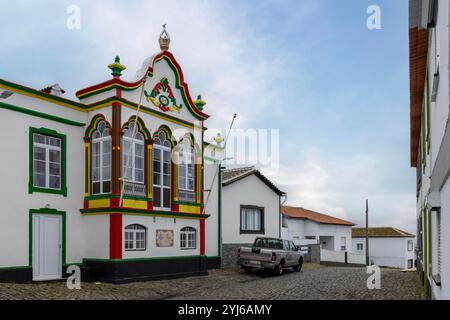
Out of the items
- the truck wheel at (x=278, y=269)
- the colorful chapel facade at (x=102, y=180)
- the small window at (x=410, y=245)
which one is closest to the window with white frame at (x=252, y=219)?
the truck wheel at (x=278, y=269)

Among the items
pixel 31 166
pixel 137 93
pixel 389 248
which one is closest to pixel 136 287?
pixel 31 166

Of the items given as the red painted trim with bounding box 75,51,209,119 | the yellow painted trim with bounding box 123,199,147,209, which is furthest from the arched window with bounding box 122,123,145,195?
the red painted trim with bounding box 75,51,209,119

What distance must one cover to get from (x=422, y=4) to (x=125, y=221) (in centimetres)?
1180

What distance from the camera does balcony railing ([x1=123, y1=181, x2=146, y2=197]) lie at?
16.9 metres

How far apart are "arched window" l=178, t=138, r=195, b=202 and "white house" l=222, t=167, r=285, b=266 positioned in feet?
13.6

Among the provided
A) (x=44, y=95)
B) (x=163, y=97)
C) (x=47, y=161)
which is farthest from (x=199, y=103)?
(x=47, y=161)

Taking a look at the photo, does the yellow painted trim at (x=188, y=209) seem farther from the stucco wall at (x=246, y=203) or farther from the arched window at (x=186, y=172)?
the stucco wall at (x=246, y=203)

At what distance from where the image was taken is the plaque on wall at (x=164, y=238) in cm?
1812

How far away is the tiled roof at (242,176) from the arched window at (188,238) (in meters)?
4.57

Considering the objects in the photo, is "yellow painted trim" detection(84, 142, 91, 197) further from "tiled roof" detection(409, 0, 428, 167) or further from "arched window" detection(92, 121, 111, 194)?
"tiled roof" detection(409, 0, 428, 167)
